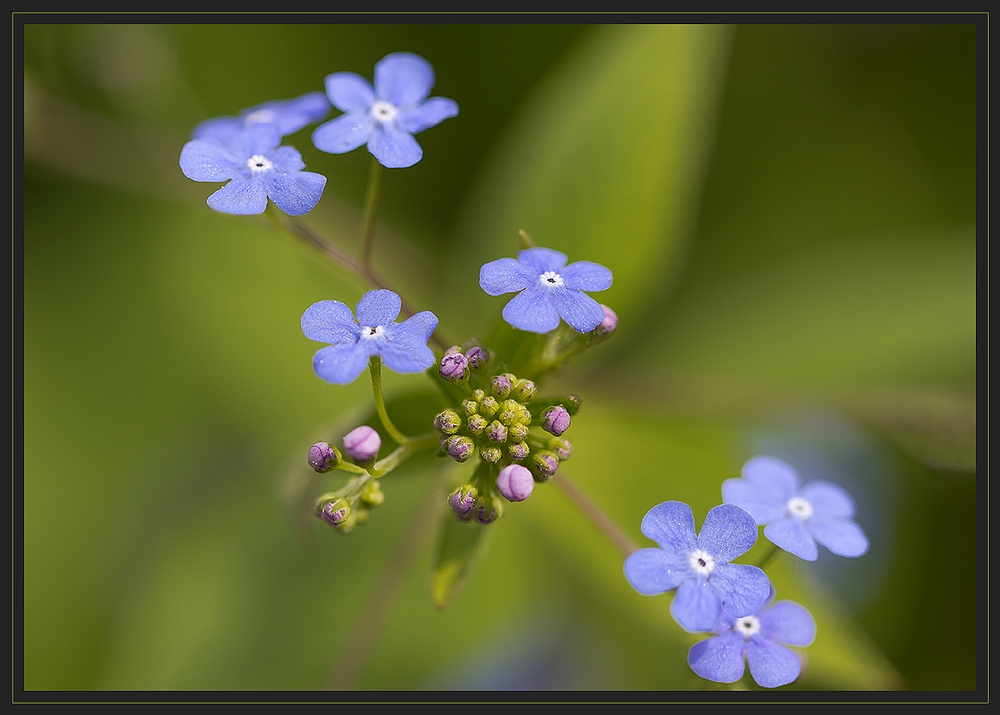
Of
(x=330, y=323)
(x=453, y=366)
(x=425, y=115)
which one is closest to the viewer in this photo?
(x=330, y=323)

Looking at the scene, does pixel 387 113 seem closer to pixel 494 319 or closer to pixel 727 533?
pixel 494 319

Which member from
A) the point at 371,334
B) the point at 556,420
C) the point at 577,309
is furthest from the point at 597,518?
the point at 371,334

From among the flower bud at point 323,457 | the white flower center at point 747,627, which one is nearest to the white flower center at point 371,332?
the flower bud at point 323,457

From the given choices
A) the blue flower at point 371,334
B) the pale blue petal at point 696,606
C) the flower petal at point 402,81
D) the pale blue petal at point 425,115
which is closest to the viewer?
the pale blue petal at point 696,606

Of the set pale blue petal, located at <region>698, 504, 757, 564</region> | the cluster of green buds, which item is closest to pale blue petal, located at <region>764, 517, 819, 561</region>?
pale blue petal, located at <region>698, 504, 757, 564</region>

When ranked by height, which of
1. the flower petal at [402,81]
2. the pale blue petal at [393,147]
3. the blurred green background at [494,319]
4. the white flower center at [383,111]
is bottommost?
the blurred green background at [494,319]

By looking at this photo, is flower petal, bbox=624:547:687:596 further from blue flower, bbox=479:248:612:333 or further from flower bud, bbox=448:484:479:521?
blue flower, bbox=479:248:612:333

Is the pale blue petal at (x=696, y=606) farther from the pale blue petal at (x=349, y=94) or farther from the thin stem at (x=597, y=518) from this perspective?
the pale blue petal at (x=349, y=94)
